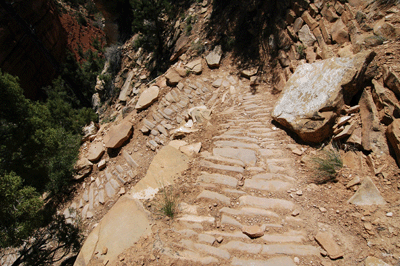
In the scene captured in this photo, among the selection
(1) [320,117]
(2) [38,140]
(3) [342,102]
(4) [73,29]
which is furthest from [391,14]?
(4) [73,29]

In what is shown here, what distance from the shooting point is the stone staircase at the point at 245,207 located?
240 centimetres

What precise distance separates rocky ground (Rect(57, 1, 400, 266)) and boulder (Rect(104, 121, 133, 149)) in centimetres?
4

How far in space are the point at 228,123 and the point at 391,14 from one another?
11.3 feet

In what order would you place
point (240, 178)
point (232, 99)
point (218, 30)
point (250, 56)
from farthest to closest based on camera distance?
1. point (218, 30)
2. point (250, 56)
3. point (232, 99)
4. point (240, 178)

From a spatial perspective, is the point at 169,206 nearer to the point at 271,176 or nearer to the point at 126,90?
the point at 271,176

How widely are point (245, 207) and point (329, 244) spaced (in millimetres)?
1078

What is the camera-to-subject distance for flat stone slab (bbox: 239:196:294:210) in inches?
113

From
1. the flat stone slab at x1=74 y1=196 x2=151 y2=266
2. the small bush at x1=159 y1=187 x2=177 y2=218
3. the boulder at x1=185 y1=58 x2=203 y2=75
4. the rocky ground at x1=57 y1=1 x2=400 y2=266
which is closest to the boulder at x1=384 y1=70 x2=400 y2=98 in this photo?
the rocky ground at x1=57 y1=1 x2=400 y2=266

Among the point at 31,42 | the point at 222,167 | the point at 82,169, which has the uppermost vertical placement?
the point at 31,42

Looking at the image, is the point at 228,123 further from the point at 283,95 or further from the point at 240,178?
the point at 240,178

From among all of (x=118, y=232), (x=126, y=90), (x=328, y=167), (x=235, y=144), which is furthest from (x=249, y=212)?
(x=126, y=90)

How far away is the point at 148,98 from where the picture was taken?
631 centimetres

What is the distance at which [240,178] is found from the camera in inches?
134

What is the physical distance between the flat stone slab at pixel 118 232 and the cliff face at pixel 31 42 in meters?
16.3
